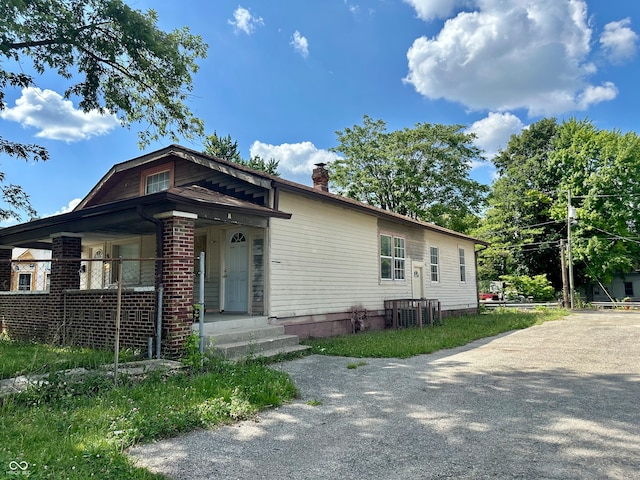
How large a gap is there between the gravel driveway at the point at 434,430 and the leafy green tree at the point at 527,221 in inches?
1145

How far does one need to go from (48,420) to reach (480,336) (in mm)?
10533

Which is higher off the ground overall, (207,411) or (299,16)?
(299,16)

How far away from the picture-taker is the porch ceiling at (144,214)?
7340 mm

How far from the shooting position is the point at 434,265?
1741 centimetres

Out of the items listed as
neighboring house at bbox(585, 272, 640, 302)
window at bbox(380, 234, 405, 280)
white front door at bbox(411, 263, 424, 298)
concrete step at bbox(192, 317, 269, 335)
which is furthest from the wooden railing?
neighboring house at bbox(585, 272, 640, 302)

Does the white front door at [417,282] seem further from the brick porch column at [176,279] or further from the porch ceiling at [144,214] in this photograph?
the brick porch column at [176,279]

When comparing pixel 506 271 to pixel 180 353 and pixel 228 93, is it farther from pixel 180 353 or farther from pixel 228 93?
pixel 180 353

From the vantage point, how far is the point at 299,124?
90.9 feet

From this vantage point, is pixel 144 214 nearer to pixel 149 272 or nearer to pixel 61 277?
pixel 61 277

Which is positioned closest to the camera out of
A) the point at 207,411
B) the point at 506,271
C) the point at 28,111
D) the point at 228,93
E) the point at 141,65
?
the point at 207,411

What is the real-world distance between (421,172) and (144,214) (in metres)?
26.8

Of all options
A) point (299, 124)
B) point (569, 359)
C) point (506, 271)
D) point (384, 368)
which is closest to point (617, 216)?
point (506, 271)

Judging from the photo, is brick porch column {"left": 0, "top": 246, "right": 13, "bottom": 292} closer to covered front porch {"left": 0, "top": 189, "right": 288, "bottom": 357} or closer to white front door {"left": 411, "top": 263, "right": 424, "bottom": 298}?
covered front porch {"left": 0, "top": 189, "right": 288, "bottom": 357}

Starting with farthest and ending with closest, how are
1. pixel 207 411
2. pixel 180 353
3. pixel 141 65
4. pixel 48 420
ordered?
pixel 141 65, pixel 180 353, pixel 207 411, pixel 48 420
